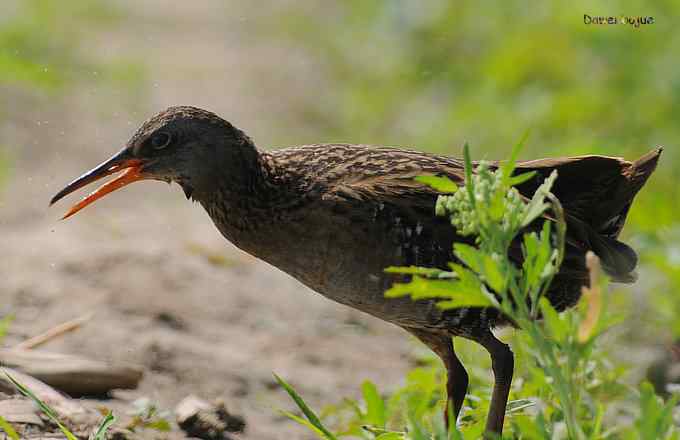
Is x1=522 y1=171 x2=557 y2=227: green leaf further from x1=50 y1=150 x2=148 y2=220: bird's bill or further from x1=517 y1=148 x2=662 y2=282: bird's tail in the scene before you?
x1=50 y1=150 x2=148 y2=220: bird's bill

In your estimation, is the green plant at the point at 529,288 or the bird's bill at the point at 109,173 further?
the bird's bill at the point at 109,173

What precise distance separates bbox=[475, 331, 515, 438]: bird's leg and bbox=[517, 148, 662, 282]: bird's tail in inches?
13.0

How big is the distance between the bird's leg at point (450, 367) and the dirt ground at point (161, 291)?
65cm

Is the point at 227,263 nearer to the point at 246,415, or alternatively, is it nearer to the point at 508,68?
the point at 246,415

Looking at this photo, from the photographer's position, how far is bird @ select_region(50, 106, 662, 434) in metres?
3.64

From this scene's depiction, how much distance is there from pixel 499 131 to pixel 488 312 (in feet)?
13.5

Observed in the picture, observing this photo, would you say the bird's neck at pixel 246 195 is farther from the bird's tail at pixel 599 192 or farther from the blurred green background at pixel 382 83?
the blurred green background at pixel 382 83

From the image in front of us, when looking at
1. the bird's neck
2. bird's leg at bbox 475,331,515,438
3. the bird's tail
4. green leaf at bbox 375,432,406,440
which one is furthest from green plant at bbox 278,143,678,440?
the bird's neck

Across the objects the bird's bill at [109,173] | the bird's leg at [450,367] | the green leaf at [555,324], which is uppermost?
the bird's bill at [109,173]

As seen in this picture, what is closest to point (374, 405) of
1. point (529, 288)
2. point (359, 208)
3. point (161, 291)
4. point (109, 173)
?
point (359, 208)

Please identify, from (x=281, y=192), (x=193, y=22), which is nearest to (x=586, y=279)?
(x=281, y=192)

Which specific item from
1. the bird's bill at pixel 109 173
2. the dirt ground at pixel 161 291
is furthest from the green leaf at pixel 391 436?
the bird's bill at pixel 109 173

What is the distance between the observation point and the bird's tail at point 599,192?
12.3 feet

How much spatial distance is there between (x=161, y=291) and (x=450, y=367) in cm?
193
